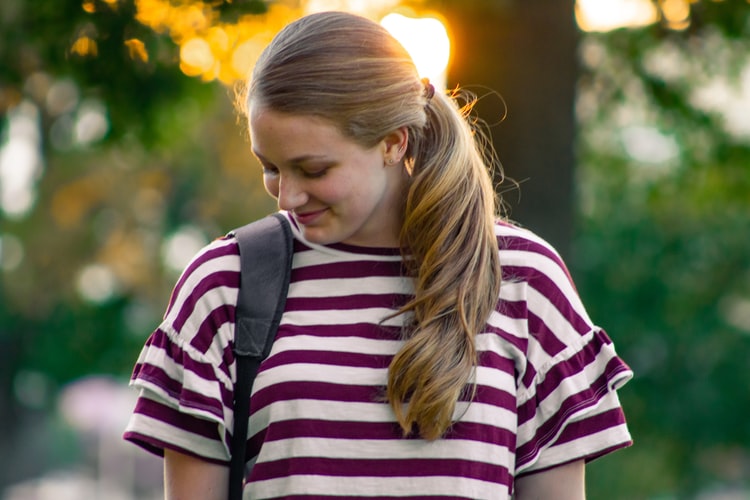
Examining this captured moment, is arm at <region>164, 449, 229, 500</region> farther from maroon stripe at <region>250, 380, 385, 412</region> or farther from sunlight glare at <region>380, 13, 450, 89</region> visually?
sunlight glare at <region>380, 13, 450, 89</region>

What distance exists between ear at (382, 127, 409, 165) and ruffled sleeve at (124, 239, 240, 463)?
40 centimetres

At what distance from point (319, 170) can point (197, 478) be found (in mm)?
657

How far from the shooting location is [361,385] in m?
2.30

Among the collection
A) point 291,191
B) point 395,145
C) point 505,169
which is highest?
point 505,169

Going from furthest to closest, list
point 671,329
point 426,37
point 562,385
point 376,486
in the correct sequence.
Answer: point 671,329 < point 426,37 < point 562,385 < point 376,486

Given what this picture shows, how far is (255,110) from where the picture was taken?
2.32m

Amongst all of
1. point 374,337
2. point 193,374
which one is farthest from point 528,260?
point 193,374

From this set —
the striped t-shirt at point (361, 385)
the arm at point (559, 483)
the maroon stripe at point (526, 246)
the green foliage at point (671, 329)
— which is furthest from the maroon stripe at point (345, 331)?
the green foliage at point (671, 329)

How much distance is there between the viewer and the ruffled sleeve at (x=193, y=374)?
2299 millimetres

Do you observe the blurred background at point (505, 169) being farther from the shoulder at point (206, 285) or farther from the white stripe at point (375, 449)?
the white stripe at point (375, 449)

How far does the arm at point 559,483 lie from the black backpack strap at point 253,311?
596 millimetres

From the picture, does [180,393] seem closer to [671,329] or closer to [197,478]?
[197,478]

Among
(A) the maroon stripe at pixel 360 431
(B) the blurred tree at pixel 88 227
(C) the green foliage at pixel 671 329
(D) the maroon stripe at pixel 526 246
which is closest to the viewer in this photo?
→ (A) the maroon stripe at pixel 360 431

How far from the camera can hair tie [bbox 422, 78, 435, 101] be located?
253 centimetres
